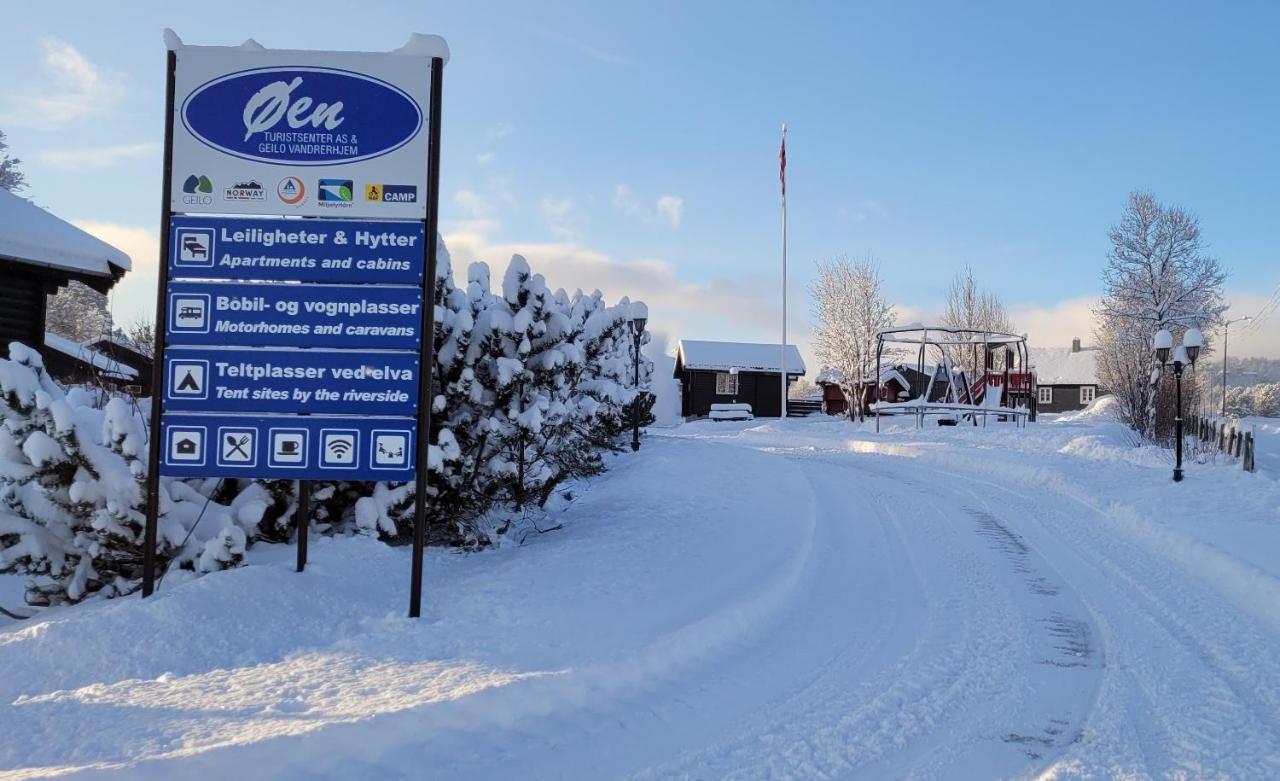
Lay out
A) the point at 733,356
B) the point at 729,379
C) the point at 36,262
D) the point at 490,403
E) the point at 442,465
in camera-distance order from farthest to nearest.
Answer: the point at 733,356 < the point at 729,379 < the point at 36,262 < the point at 490,403 < the point at 442,465

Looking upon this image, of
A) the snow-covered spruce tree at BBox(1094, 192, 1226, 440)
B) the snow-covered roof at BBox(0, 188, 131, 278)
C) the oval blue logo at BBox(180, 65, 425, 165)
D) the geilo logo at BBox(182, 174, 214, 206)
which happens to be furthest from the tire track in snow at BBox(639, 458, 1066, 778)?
the snow-covered spruce tree at BBox(1094, 192, 1226, 440)

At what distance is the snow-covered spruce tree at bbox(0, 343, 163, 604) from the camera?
19.0 feet

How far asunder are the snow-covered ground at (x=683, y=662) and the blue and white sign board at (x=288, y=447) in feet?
2.67

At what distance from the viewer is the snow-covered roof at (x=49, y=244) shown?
1155cm

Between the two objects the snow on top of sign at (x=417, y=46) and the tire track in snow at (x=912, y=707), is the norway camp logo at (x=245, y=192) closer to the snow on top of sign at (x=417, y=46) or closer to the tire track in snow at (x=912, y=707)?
the snow on top of sign at (x=417, y=46)

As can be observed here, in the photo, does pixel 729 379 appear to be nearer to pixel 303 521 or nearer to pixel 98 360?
pixel 98 360

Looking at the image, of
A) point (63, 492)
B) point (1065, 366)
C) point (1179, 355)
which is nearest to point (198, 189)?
point (63, 492)

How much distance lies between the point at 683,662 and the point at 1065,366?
81.4 meters

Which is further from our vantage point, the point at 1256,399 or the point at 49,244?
the point at 1256,399

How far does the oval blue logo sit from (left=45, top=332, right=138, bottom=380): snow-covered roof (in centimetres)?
418

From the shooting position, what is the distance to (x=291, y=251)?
598 centimetres

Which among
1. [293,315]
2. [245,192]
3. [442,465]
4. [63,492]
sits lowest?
[63,492]

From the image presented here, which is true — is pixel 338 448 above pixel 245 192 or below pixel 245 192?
below

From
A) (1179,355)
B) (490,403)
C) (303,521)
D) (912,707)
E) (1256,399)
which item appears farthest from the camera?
(1256,399)
